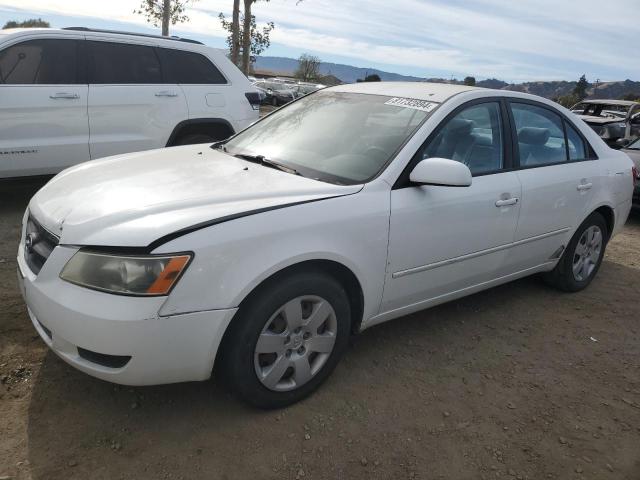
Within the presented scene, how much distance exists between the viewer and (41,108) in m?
5.16

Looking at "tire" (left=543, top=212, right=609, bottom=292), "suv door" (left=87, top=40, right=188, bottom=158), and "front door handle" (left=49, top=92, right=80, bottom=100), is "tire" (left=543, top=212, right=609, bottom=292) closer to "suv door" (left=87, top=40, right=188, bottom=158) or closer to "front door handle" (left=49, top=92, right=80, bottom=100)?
"suv door" (left=87, top=40, right=188, bottom=158)

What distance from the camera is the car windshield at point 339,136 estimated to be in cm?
305

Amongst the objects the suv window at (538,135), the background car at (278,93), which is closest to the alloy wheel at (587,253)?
the suv window at (538,135)

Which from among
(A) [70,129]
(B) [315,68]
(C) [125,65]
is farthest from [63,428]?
(B) [315,68]

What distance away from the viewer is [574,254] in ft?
14.5

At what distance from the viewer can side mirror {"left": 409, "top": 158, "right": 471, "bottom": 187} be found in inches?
112

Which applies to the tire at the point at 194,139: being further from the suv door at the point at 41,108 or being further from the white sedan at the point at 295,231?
the white sedan at the point at 295,231

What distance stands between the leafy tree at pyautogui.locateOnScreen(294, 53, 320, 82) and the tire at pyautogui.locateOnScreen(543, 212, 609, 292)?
57.7 meters

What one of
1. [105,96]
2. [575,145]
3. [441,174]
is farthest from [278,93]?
[441,174]

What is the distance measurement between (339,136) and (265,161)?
1.59ft

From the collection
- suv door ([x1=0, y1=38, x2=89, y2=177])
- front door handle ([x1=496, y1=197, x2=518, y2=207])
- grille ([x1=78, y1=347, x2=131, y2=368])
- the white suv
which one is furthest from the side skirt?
suv door ([x1=0, y1=38, x2=89, y2=177])

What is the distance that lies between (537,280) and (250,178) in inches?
120

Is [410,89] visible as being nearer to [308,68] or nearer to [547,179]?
[547,179]

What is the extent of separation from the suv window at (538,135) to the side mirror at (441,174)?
109 cm
